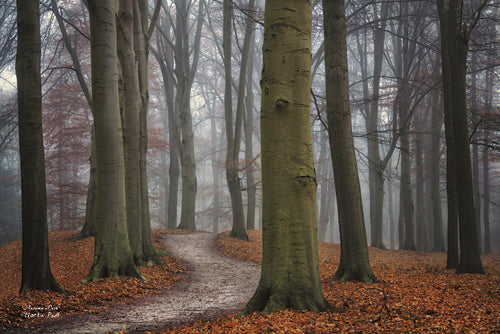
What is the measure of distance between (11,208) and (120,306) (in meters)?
21.8

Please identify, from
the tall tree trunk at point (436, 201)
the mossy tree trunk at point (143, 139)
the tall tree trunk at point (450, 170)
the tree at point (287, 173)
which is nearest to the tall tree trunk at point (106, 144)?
the mossy tree trunk at point (143, 139)

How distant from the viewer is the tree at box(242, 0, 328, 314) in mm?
3842

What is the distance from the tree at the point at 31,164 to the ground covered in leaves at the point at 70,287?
33 cm

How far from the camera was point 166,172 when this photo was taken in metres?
27.8

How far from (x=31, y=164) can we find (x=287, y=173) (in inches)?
149

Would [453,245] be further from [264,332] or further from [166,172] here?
[166,172]

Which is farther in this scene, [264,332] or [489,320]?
[489,320]

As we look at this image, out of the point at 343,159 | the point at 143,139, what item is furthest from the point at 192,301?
Result: the point at 143,139

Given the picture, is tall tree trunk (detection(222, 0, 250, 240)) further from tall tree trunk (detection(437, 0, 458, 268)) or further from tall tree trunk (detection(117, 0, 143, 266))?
tall tree trunk (detection(437, 0, 458, 268))

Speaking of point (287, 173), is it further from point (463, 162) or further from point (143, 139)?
point (143, 139)

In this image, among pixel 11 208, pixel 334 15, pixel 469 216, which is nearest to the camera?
pixel 334 15

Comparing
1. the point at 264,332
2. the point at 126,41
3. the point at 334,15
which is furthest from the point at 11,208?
the point at 264,332

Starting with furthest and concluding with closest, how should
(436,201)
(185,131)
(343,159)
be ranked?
1. (185,131)
2. (436,201)
3. (343,159)

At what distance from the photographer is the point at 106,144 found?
256 inches
